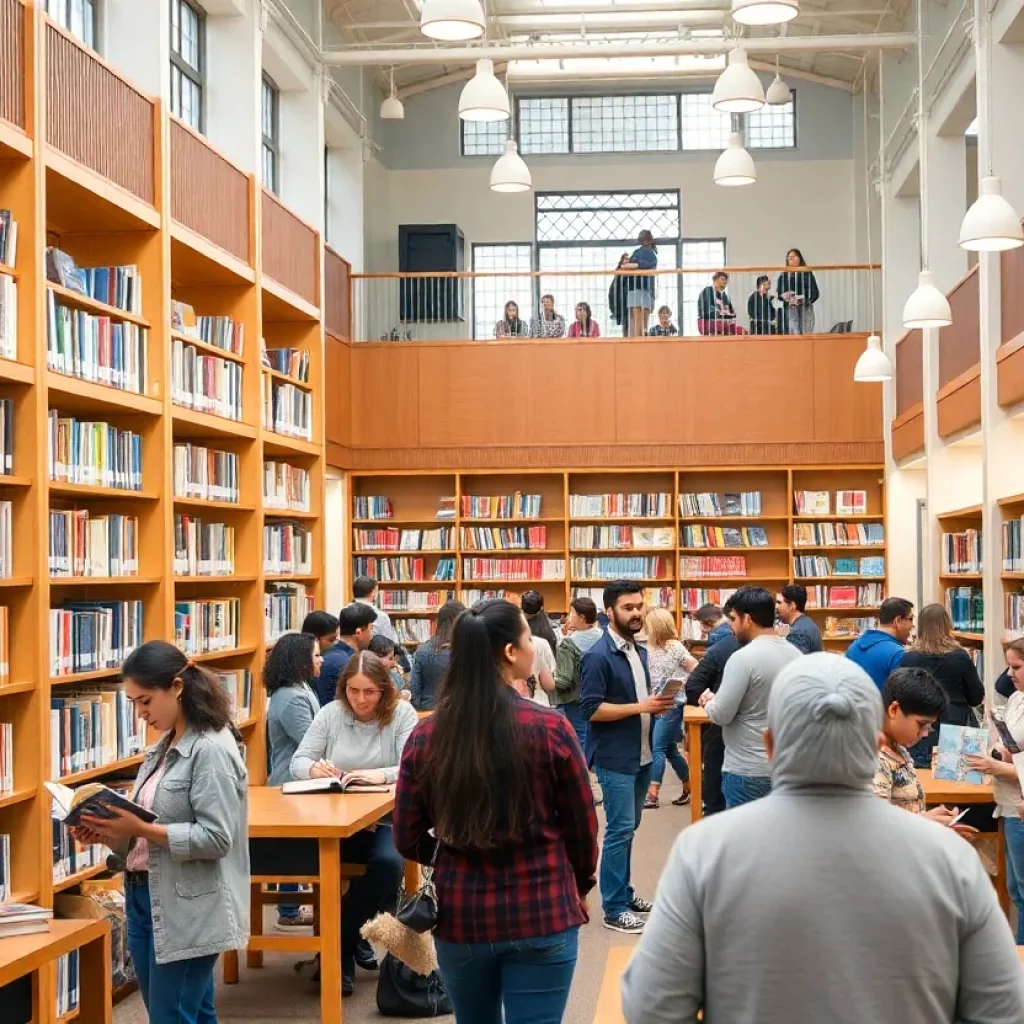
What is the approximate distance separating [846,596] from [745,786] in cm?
841

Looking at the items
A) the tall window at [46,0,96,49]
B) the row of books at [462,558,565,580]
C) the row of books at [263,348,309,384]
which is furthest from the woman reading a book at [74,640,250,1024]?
the row of books at [462,558,565,580]

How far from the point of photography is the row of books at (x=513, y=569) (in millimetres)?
14266

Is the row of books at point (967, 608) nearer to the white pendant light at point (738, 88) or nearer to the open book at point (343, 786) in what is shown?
the white pendant light at point (738, 88)

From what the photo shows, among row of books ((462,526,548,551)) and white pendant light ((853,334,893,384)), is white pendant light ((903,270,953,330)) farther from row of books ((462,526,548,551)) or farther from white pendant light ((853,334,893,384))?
row of books ((462,526,548,551))

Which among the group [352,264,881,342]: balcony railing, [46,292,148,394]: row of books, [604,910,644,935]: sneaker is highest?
[352,264,881,342]: balcony railing

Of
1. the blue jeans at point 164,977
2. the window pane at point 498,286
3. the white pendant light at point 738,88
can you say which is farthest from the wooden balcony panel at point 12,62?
the window pane at point 498,286

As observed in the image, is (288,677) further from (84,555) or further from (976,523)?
(976,523)

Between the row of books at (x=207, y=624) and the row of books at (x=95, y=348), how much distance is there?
1.50 meters

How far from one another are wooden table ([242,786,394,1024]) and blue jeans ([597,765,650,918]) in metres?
1.29

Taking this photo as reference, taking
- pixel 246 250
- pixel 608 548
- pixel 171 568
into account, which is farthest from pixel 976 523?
pixel 171 568

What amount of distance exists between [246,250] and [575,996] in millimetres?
5533

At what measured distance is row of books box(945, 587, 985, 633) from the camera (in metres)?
10.8

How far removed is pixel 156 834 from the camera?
3.93 m

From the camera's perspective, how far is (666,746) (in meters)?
10.8
